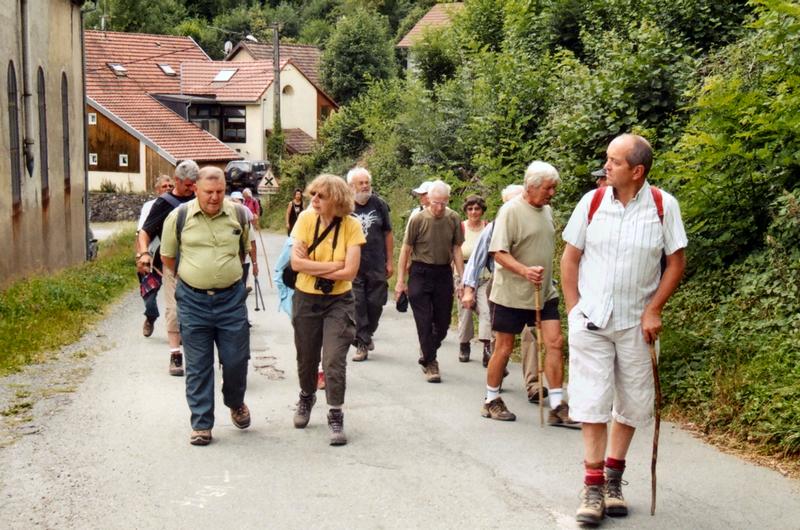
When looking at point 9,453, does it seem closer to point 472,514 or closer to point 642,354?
point 472,514

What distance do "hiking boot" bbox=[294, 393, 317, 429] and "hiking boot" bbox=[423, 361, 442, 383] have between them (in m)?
2.05

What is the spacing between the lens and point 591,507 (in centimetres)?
562

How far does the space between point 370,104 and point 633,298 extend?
32.6 meters

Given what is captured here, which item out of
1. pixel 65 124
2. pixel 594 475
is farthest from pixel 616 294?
pixel 65 124

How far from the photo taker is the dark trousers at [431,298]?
9.88m

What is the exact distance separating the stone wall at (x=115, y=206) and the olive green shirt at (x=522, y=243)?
42411mm

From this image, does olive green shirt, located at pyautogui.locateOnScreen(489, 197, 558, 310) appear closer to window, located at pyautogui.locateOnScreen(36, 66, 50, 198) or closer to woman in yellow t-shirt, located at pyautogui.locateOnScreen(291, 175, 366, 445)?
woman in yellow t-shirt, located at pyautogui.locateOnScreen(291, 175, 366, 445)

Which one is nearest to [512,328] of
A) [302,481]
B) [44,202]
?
[302,481]

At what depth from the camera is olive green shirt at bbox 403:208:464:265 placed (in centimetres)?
994

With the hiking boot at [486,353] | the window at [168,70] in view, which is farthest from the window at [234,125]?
the hiking boot at [486,353]

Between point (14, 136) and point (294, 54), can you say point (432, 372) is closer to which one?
point (14, 136)

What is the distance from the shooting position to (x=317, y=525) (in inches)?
222

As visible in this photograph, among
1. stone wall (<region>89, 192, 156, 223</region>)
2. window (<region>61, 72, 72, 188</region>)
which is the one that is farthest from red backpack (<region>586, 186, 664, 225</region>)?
stone wall (<region>89, 192, 156, 223</region>)

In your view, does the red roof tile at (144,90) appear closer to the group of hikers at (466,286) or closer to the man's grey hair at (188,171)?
the group of hikers at (466,286)
